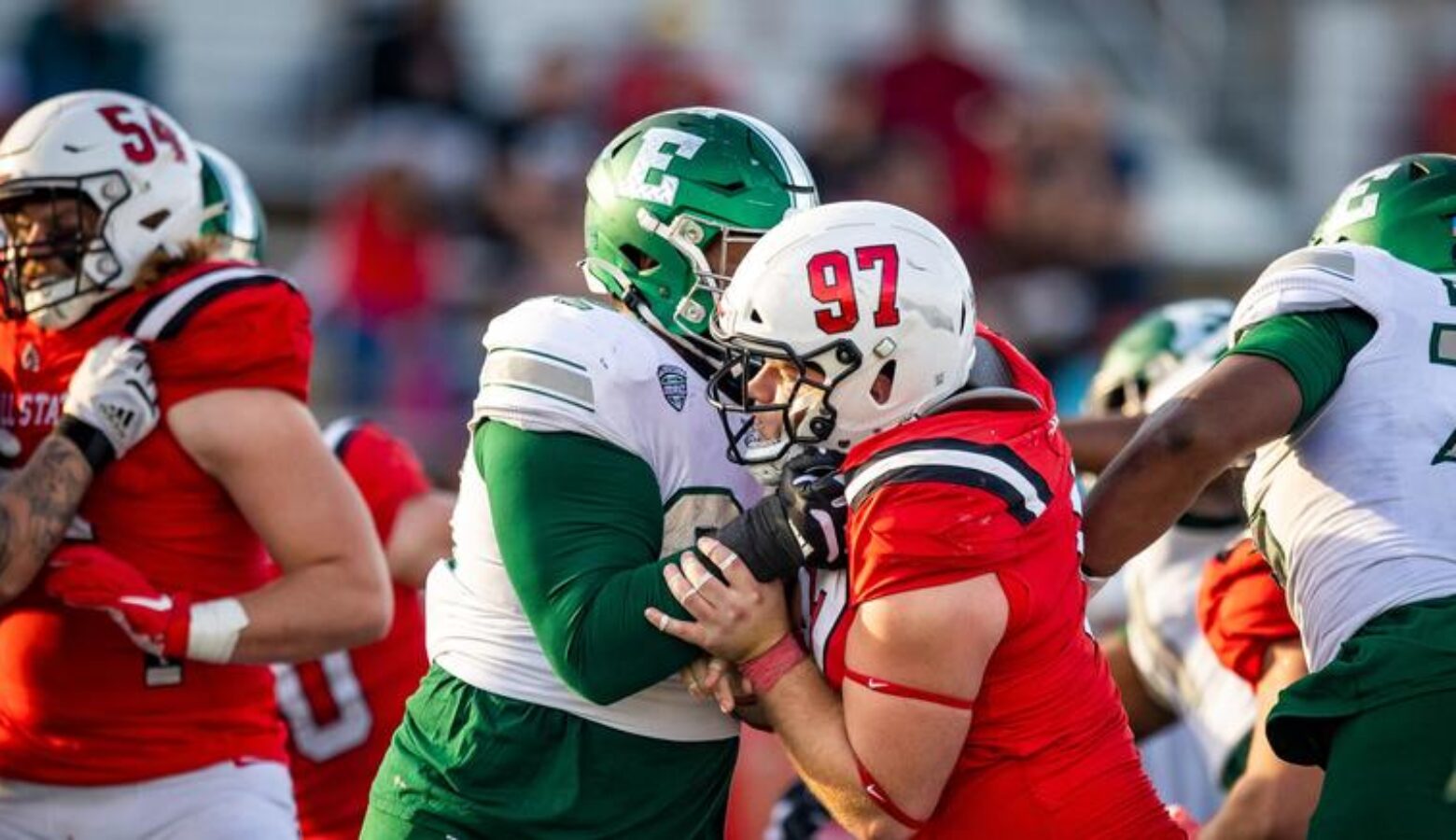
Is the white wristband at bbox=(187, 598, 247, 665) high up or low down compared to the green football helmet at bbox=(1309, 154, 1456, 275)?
down

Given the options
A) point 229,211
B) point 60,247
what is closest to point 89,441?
point 60,247

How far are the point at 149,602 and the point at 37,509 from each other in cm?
28

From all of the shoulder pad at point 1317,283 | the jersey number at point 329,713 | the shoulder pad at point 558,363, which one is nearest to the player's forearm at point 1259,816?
the shoulder pad at point 1317,283

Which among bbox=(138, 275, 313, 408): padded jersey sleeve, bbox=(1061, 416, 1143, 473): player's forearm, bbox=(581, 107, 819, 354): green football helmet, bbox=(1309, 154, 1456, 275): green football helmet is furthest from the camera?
bbox=(1061, 416, 1143, 473): player's forearm

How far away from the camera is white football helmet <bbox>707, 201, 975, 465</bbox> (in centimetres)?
386

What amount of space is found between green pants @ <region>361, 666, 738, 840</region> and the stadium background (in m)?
6.73

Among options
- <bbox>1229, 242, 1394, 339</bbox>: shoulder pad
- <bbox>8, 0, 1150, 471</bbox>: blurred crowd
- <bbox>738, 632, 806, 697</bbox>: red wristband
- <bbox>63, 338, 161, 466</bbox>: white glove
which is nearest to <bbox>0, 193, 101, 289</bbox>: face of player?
<bbox>63, 338, 161, 466</bbox>: white glove

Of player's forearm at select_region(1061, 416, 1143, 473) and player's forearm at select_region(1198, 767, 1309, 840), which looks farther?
player's forearm at select_region(1061, 416, 1143, 473)

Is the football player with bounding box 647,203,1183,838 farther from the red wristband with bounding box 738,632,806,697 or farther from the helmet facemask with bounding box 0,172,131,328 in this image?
the helmet facemask with bounding box 0,172,131,328

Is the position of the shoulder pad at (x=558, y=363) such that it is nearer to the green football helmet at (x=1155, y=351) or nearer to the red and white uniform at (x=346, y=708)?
the red and white uniform at (x=346, y=708)

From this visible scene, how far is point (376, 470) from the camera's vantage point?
5801 millimetres

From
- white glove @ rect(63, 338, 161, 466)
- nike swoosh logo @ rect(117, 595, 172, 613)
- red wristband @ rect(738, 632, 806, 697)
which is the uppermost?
red wristband @ rect(738, 632, 806, 697)

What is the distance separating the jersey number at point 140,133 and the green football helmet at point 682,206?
1150mm

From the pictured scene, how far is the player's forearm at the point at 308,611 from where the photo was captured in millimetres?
4805
